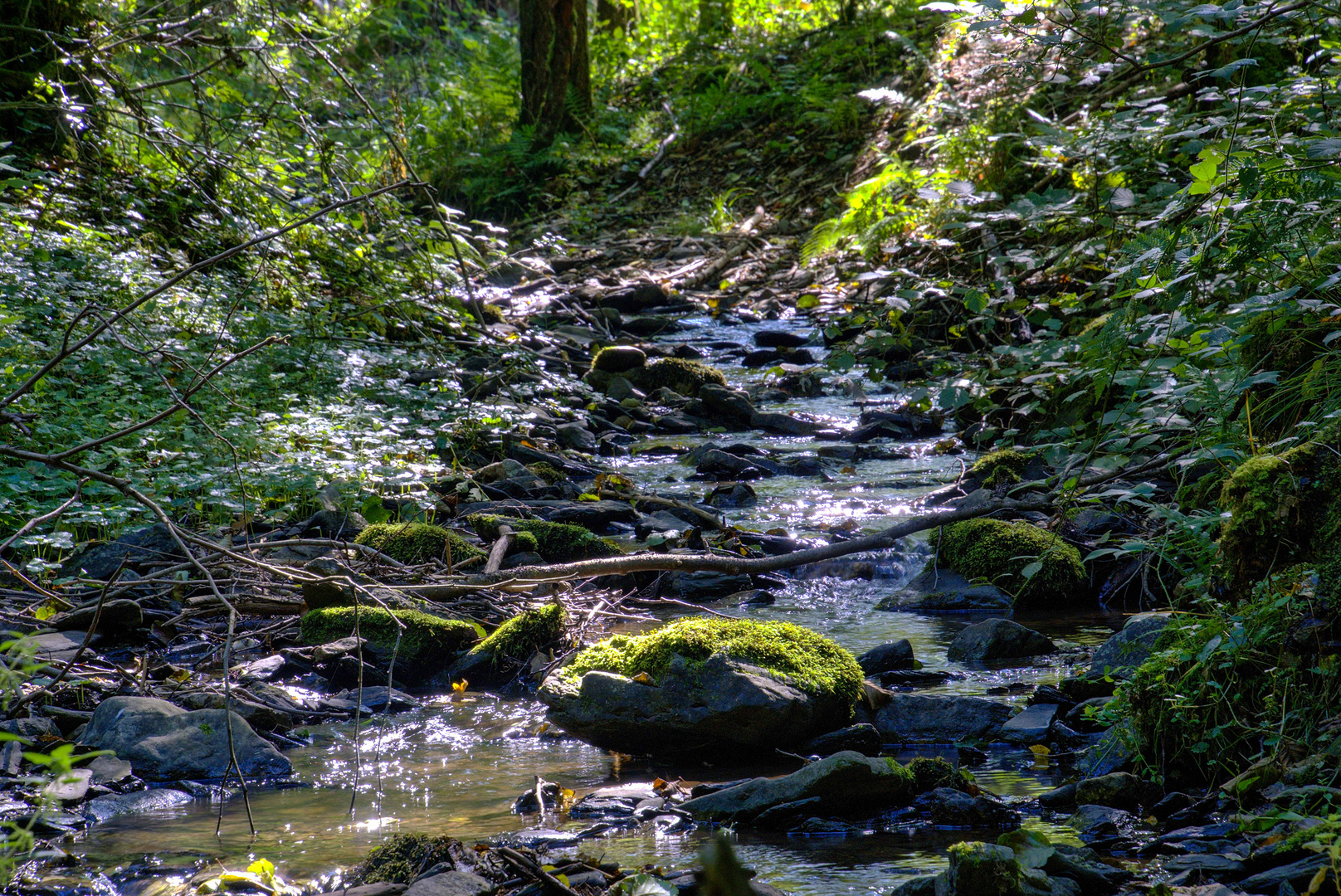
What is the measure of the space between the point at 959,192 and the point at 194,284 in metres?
5.04

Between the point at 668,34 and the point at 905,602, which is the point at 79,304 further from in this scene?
the point at 668,34

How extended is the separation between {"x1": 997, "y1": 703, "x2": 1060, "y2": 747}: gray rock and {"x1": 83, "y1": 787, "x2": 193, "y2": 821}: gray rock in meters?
2.53

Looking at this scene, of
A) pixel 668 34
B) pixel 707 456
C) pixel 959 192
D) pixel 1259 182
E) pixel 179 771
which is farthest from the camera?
pixel 668 34

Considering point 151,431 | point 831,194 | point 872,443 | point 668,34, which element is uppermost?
point 668,34

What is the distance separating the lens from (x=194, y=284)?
21.1ft

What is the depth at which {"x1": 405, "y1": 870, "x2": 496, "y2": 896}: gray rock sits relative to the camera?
210 centimetres

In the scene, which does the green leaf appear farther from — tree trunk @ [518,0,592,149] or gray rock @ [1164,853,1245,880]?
tree trunk @ [518,0,592,149]

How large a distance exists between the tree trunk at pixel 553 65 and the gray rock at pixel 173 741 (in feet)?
46.0

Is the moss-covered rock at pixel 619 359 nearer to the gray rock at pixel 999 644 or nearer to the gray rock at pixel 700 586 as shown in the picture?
the gray rock at pixel 700 586

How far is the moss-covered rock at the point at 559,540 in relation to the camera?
514cm

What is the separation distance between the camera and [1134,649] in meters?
2.98

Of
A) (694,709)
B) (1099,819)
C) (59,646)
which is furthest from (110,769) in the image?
(1099,819)

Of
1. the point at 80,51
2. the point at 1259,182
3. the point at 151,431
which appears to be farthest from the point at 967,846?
the point at 80,51

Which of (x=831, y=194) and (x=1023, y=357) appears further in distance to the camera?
(x=831, y=194)
